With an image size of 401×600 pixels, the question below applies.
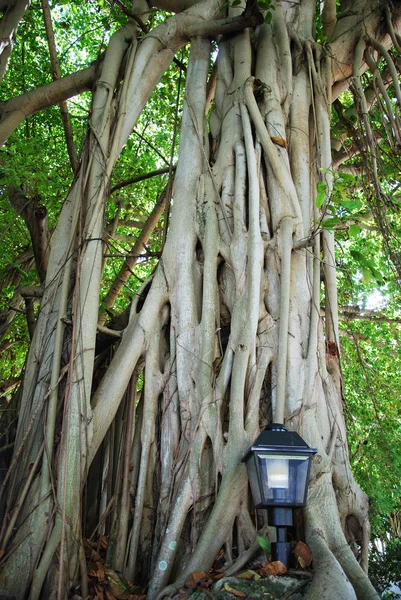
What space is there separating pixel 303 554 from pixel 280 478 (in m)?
0.35

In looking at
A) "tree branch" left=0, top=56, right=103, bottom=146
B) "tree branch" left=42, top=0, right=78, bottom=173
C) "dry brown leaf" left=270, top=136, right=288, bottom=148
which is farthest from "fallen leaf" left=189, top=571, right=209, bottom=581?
"tree branch" left=42, top=0, right=78, bottom=173

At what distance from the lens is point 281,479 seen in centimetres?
223

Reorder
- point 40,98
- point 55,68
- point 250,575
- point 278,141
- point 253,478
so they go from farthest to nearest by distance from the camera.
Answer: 1. point 55,68
2. point 40,98
3. point 278,141
4. point 253,478
5. point 250,575

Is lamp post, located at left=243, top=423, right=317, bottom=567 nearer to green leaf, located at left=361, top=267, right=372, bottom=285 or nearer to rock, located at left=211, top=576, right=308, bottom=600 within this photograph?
rock, located at left=211, top=576, right=308, bottom=600

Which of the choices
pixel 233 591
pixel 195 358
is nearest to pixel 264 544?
pixel 233 591

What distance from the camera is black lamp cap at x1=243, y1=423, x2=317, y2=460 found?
222 centimetres

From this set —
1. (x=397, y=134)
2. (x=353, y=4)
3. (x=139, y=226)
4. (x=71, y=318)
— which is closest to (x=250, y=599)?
(x=71, y=318)

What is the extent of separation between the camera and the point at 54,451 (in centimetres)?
270

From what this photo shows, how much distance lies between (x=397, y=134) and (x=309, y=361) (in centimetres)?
178

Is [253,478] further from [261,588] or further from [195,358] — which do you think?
[195,358]

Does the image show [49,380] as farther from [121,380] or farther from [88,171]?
[88,171]

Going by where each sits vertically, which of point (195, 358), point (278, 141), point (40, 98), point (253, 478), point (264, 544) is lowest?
point (264, 544)

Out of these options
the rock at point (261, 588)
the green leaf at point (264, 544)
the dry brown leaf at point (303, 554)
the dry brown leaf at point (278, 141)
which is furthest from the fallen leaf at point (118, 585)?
the dry brown leaf at point (278, 141)

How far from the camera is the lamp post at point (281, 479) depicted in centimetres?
222
